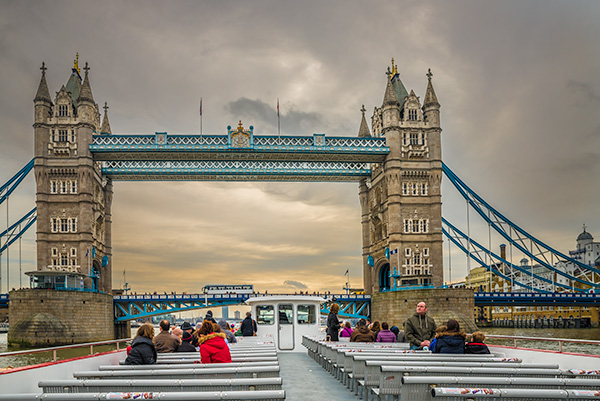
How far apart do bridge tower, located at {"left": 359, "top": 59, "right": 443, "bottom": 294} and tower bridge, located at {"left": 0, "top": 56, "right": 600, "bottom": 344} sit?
83 mm

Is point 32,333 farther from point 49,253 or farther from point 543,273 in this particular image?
point 543,273

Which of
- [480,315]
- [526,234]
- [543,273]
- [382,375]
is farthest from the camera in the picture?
[480,315]

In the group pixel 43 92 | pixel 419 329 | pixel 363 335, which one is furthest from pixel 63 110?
pixel 419 329

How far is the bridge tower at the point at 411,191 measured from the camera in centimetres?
4725

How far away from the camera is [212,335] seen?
24.5 ft

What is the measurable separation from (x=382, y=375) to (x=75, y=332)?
127 feet

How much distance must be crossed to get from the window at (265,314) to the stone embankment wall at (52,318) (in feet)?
84.7

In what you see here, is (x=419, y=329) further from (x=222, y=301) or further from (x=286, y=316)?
(x=222, y=301)

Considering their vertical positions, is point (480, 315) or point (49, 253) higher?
point (49, 253)

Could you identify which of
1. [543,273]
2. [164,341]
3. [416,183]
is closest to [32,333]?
[416,183]

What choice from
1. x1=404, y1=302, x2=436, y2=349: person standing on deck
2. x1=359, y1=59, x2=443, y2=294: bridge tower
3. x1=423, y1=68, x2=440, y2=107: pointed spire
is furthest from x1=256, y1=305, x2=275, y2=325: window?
x1=423, y1=68, x2=440, y2=107: pointed spire

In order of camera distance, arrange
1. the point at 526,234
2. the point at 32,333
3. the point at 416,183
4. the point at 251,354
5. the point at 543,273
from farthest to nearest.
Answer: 1. the point at 543,273
2. the point at 526,234
3. the point at 416,183
4. the point at 32,333
5. the point at 251,354

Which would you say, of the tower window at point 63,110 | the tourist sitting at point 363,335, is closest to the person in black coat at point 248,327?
the tourist sitting at point 363,335

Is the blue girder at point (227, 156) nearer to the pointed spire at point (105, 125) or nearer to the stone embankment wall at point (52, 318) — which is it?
the pointed spire at point (105, 125)
